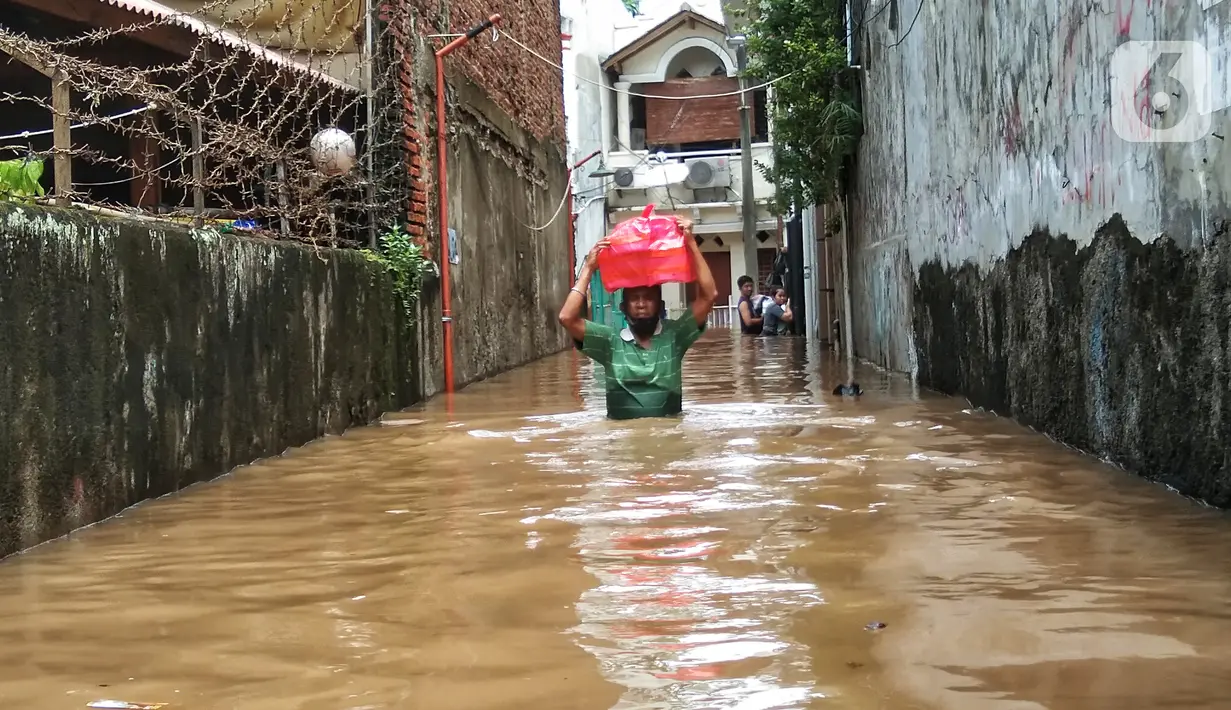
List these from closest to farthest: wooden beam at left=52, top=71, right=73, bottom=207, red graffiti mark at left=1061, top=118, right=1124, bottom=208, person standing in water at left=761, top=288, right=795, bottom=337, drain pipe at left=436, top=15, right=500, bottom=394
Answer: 1. wooden beam at left=52, top=71, right=73, bottom=207
2. red graffiti mark at left=1061, top=118, right=1124, bottom=208
3. drain pipe at left=436, top=15, right=500, bottom=394
4. person standing in water at left=761, top=288, right=795, bottom=337

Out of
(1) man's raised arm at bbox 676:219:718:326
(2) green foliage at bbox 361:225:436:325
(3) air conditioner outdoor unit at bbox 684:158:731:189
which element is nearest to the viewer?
(1) man's raised arm at bbox 676:219:718:326

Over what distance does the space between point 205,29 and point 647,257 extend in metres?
2.98

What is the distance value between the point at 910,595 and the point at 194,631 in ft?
6.18

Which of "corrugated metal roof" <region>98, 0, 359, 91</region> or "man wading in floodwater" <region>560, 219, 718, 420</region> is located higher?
"corrugated metal roof" <region>98, 0, 359, 91</region>

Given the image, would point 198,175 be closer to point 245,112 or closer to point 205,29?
point 205,29

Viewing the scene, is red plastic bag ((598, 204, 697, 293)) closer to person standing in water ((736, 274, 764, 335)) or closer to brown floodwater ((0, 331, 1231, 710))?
brown floodwater ((0, 331, 1231, 710))

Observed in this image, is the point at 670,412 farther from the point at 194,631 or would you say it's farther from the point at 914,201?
the point at 194,631

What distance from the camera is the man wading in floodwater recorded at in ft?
24.4

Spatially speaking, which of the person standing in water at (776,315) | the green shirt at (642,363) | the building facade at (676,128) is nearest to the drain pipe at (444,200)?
the green shirt at (642,363)

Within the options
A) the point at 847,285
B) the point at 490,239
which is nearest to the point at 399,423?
the point at 490,239

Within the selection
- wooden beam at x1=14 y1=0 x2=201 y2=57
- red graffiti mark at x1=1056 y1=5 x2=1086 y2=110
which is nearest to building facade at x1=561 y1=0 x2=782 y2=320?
wooden beam at x1=14 y1=0 x2=201 y2=57

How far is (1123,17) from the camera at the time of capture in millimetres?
5016

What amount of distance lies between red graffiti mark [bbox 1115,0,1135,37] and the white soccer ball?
18.3ft

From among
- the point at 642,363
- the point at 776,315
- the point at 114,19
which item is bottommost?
the point at 642,363
